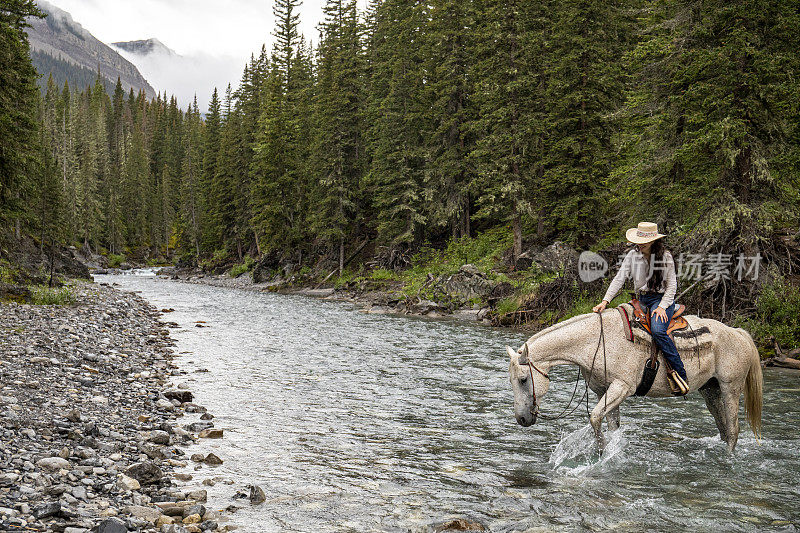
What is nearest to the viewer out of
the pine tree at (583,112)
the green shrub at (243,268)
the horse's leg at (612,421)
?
the horse's leg at (612,421)

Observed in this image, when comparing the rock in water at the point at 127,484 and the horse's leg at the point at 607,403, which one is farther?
the horse's leg at the point at 607,403

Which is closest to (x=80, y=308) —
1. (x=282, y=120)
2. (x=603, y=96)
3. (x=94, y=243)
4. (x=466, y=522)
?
(x=466, y=522)

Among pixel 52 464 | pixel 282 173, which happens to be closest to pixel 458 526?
pixel 52 464

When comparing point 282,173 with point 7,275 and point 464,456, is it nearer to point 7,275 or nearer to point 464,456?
point 7,275

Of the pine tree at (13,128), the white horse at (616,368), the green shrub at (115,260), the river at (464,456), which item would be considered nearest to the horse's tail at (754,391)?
the white horse at (616,368)

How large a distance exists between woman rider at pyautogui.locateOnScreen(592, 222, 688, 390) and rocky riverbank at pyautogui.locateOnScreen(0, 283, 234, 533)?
603 centimetres

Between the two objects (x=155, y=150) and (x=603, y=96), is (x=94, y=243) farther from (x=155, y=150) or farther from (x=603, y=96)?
(x=603, y=96)

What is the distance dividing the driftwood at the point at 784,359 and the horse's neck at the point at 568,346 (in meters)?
10.4

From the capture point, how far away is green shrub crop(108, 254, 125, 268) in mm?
82988

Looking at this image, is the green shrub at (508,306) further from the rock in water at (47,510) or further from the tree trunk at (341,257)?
the tree trunk at (341,257)

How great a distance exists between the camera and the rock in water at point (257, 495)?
6051mm

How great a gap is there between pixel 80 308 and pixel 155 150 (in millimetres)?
108153

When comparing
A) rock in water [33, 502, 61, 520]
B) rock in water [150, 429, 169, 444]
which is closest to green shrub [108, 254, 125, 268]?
rock in water [150, 429, 169, 444]

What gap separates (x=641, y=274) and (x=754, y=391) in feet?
8.49
